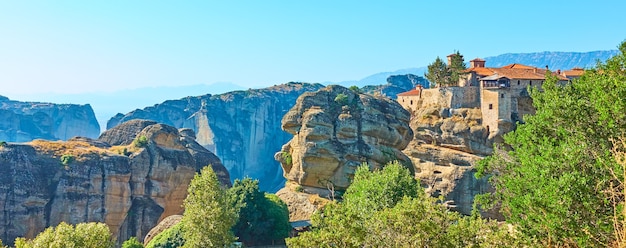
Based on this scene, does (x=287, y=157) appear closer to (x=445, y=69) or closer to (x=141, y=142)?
(x=141, y=142)

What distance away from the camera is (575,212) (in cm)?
1627

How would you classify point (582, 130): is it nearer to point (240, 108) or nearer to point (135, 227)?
point (135, 227)

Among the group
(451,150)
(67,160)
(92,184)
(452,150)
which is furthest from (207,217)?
(452,150)

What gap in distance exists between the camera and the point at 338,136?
53.1 meters

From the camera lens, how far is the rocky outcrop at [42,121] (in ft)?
465

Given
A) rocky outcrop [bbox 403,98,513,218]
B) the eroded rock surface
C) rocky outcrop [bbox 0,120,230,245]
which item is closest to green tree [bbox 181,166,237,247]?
rocky outcrop [bbox 0,120,230,245]

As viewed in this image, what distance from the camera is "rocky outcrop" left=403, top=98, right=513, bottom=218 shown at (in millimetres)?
57094

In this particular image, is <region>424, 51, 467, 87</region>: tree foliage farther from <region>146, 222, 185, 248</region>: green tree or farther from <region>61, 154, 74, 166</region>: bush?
<region>61, 154, 74, 166</region>: bush

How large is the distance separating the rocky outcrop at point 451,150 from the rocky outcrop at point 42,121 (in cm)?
12295

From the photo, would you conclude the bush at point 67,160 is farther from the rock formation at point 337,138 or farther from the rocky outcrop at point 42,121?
the rocky outcrop at point 42,121

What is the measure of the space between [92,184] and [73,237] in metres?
29.8

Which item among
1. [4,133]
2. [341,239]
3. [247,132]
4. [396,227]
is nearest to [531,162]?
[396,227]

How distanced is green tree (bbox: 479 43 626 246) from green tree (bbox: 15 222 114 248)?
19373mm

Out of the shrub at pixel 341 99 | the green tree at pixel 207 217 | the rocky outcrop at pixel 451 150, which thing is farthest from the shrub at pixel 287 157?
the green tree at pixel 207 217
